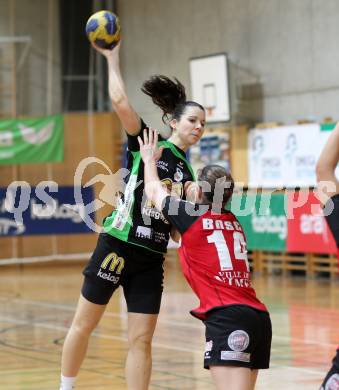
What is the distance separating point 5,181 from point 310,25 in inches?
268

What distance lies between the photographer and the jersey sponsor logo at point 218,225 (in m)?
4.08

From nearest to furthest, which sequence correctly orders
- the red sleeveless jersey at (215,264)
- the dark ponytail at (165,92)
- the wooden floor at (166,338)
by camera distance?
the red sleeveless jersey at (215,264) → the dark ponytail at (165,92) → the wooden floor at (166,338)

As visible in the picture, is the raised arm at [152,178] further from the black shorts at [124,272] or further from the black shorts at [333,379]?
the black shorts at [333,379]

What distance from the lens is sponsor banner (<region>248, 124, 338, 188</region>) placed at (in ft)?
48.0

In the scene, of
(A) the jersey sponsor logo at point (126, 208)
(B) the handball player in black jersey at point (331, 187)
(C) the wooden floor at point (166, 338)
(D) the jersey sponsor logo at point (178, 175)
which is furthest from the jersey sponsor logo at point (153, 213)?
(B) the handball player in black jersey at point (331, 187)

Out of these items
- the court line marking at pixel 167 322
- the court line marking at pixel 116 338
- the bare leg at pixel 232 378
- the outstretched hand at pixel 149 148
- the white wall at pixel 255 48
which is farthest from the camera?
the white wall at pixel 255 48

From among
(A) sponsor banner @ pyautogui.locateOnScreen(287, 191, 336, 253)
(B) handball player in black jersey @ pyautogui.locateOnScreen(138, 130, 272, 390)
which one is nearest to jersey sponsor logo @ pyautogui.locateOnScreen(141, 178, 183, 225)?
(B) handball player in black jersey @ pyautogui.locateOnScreen(138, 130, 272, 390)

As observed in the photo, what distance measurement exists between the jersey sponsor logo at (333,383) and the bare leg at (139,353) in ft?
5.41

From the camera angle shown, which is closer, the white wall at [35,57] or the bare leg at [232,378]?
the bare leg at [232,378]

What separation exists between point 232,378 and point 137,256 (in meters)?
1.32

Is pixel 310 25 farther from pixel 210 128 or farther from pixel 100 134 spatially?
pixel 100 134

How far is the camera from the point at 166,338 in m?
8.55

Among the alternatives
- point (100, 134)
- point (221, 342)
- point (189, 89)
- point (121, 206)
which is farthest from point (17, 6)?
point (221, 342)

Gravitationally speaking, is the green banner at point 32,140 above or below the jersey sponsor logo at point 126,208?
above
